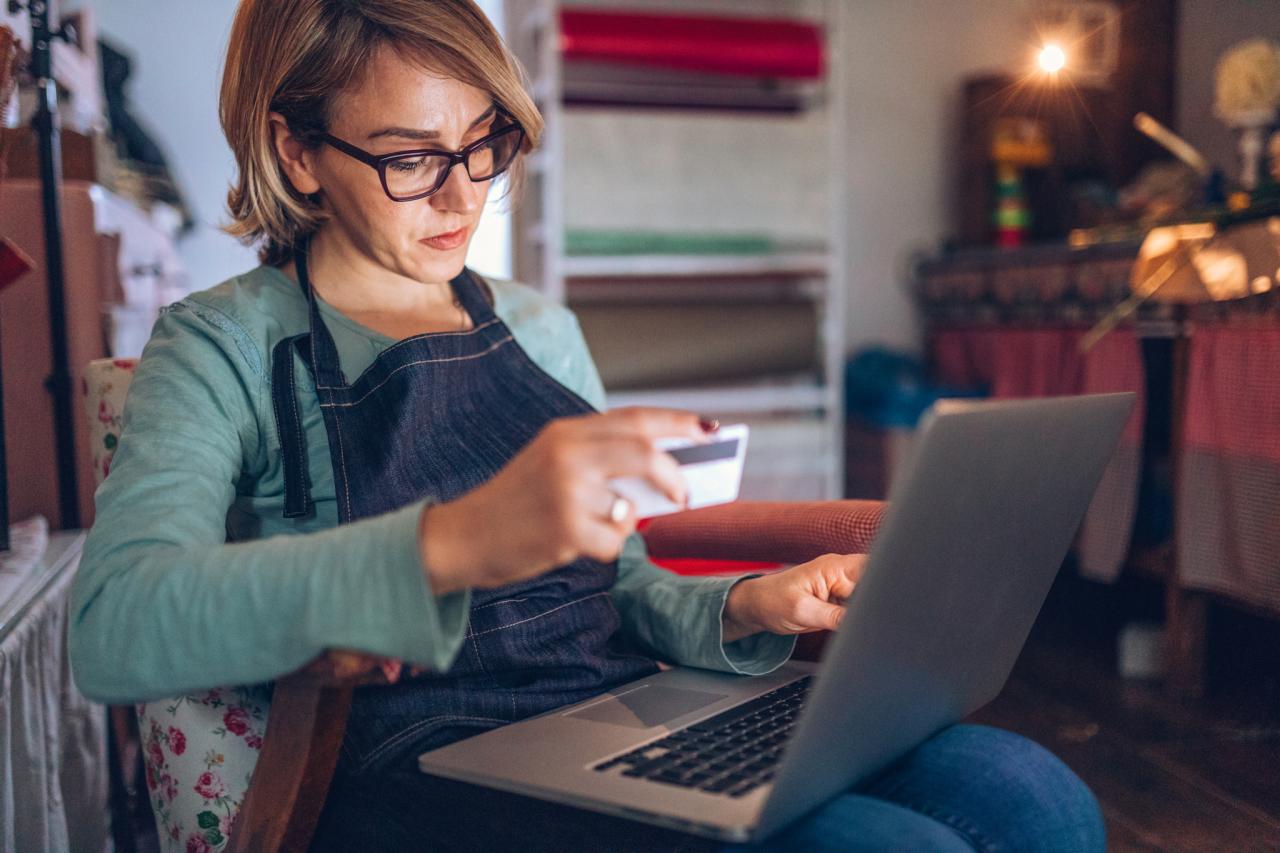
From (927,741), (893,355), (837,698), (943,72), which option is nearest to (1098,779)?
(927,741)

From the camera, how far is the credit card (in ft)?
2.12

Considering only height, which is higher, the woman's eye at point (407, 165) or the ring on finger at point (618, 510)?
the woman's eye at point (407, 165)

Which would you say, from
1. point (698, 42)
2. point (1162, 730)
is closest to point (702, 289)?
point (698, 42)

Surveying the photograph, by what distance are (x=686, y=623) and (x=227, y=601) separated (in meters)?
0.48

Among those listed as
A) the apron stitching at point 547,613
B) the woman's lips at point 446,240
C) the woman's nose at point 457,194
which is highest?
the woman's nose at point 457,194

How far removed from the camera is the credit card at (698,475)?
0.65 metres

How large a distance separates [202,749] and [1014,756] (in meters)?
0.67

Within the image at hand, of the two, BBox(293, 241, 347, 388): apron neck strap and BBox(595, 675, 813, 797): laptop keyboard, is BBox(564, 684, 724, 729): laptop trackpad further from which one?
BBox(293, 241, 347, 388): apron neck strap

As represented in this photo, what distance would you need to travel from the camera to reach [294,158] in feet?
3.43

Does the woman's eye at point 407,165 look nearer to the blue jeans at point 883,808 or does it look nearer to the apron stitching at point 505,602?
the apron stitching at point 505,602

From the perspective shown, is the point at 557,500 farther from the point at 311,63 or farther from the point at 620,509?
the point at 311,63

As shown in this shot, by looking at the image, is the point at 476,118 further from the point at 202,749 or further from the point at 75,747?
the point at 75,747

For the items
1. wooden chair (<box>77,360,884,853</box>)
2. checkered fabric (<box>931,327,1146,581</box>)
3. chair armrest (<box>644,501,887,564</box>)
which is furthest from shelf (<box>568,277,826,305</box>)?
wooden chair (<box>77,360,884,853</box>)

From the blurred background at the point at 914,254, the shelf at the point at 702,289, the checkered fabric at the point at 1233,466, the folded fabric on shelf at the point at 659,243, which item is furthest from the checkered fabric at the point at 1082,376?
the folded fabric on shelf at the point at 659,243
